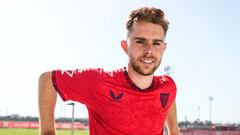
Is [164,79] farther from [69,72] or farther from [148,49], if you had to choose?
[69,72]

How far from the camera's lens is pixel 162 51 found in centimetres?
389

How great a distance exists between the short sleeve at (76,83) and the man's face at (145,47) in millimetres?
421

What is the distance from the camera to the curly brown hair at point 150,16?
3939 mm

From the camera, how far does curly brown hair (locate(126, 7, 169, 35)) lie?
3939 millimetres

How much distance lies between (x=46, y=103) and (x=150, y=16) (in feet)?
4.16

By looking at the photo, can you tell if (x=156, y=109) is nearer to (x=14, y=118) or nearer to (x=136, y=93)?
(x=136, y=93)

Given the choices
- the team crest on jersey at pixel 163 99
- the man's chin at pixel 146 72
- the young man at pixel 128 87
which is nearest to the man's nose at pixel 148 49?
the young man at pixel 128 87

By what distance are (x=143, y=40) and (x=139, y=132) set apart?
0.88 meters

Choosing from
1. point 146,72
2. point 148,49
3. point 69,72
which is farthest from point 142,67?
point 69,72

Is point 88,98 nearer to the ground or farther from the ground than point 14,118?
farther from the ground

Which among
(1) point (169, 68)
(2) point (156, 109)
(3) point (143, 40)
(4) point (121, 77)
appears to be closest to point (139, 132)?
(2) point (156, 109)

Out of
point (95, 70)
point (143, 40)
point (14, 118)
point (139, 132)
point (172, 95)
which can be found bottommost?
point (14, 118)

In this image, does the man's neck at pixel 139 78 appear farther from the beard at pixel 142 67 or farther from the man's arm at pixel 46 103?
the man's arm at pixel 46 103

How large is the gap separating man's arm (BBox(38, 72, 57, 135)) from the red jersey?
0.07 meters
